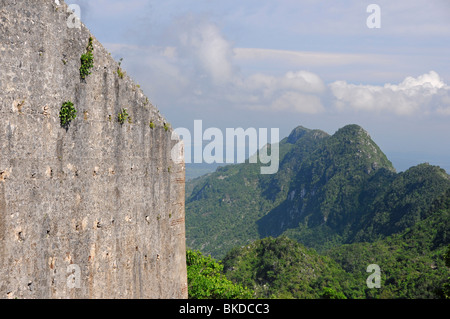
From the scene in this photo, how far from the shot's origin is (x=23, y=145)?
866 cm

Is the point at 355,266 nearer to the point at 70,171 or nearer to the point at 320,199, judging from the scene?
the point at 70,171

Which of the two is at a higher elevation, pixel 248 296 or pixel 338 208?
pixel 338 208

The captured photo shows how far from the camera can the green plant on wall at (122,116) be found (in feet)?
37.9

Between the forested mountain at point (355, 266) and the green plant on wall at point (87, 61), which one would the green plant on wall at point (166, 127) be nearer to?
the green plant on wall at point (87, 61)

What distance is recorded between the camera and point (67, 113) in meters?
9.69

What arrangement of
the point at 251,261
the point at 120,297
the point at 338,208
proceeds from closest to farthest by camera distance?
1. the point at 120,297
2. the point at 251,261
3. the point at 338,208

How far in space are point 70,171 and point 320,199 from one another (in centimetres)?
12994

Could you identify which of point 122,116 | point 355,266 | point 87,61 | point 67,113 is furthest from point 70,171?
point 355,266

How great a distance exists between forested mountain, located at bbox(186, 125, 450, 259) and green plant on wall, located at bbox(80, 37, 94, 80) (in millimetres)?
Answer: 79272

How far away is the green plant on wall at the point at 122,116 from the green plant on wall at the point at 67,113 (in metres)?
1.74

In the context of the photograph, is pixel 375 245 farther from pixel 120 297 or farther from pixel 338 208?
pixel 120 297

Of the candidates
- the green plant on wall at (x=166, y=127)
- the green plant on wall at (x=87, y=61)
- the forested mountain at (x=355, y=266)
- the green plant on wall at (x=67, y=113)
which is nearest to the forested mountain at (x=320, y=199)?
the forested mountain at (x=355, y=266)

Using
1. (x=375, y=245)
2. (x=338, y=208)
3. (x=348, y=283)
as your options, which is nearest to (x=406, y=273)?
(x=348, y=283)
